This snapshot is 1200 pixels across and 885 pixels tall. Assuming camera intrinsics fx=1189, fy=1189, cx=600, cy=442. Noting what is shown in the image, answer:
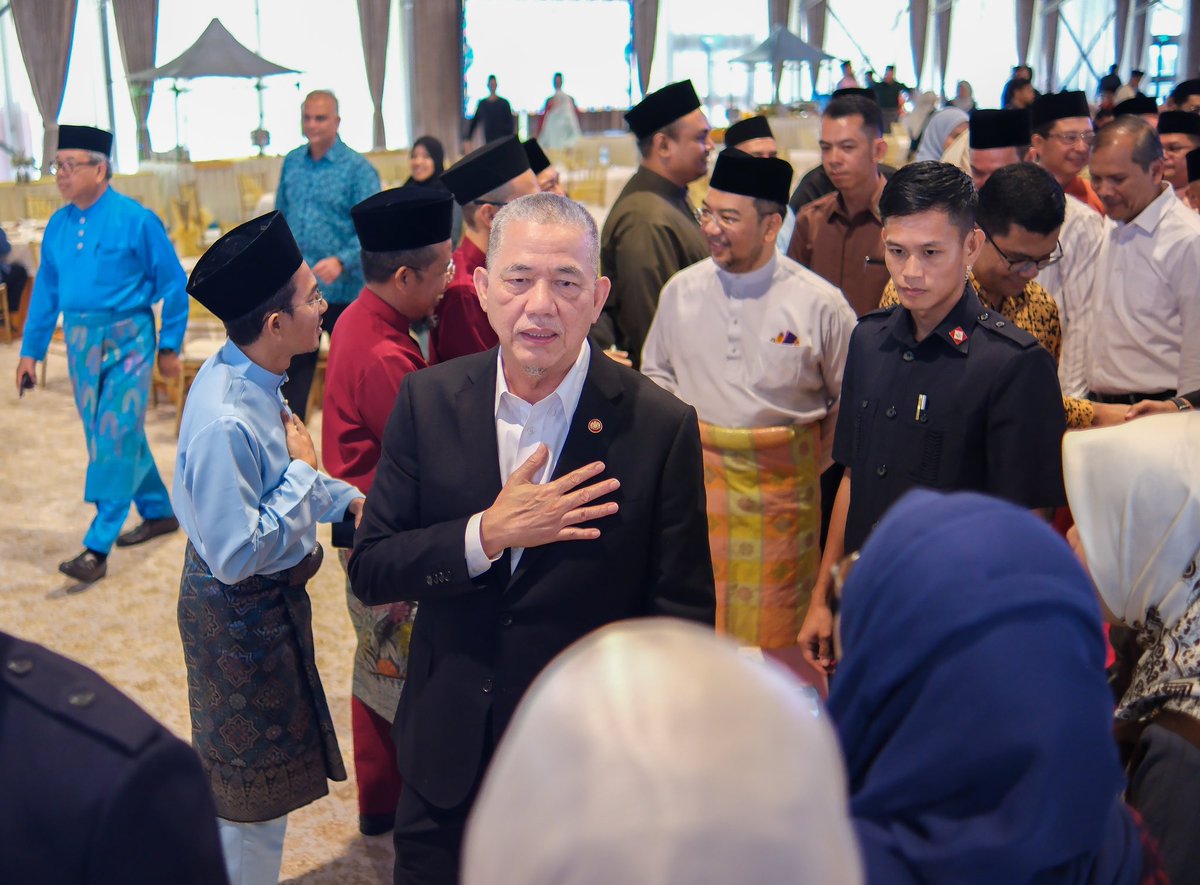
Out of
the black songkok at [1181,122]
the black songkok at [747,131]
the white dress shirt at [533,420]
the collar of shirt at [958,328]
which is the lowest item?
the white dress shirt at [533,420]

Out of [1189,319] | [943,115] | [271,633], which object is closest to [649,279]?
[1189,319]

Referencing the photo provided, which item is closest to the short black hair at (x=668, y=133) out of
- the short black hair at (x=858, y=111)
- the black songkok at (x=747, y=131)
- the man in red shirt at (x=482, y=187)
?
the short black hair at (x=858, y=111)

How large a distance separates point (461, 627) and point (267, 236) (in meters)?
0.85

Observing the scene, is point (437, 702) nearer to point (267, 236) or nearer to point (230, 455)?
point (230, 455)

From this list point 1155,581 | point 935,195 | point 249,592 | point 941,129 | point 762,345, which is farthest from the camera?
point 941,129

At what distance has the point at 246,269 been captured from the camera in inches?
83.2

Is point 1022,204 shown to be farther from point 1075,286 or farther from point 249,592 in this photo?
point 249,592

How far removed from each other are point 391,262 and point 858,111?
82.4 inches

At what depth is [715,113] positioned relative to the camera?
1914cm

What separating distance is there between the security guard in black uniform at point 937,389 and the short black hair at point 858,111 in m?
1.71

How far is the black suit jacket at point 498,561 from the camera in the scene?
170cm

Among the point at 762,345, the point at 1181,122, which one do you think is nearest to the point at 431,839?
the point at 762,345

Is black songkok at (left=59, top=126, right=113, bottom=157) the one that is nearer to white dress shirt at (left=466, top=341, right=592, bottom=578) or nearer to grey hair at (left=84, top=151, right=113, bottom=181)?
grey hair at (left=84, top=151, right=113, bottom=181)

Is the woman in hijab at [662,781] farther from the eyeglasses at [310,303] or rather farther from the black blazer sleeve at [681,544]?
the eyeglasses at [310,303]
